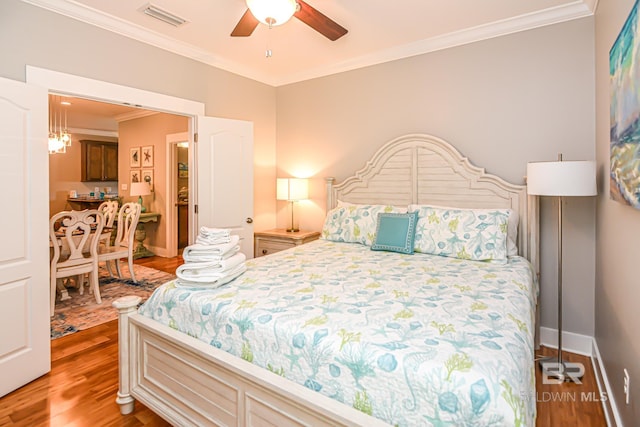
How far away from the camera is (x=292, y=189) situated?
156 inches

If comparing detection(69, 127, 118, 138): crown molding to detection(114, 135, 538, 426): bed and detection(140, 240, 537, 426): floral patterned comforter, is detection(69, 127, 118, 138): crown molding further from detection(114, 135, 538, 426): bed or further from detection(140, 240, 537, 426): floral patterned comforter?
detection(140, 240, 537, 426): floral patterned comforter

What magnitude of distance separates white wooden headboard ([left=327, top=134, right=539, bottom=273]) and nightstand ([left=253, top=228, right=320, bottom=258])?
1.52 ft

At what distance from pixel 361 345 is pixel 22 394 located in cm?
231

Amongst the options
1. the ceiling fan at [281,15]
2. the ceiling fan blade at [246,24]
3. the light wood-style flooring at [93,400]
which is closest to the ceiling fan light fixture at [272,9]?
the ceiling fan at [281,15]

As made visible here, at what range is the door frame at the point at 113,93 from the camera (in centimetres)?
248

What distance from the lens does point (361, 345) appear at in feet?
4.13

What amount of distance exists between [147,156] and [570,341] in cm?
651

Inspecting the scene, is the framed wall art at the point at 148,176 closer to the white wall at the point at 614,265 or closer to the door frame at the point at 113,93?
the door frame at the point at 113,93

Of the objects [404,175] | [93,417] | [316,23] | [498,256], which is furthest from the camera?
[404,175]

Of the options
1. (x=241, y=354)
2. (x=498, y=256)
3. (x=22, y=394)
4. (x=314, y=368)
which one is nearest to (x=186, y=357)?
(x=241, y=354)

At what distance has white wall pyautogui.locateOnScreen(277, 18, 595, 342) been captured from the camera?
2.69 metres

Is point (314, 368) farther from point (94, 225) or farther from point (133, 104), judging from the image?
point (94, 225)

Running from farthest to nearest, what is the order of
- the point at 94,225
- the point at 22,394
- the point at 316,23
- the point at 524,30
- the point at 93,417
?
the point at 94,225 → the point at 524,30 → the point at 316,23 → the point at 22,394 → the point at 93,417

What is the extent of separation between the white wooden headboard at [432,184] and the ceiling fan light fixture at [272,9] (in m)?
1.72
